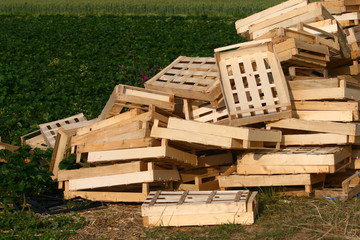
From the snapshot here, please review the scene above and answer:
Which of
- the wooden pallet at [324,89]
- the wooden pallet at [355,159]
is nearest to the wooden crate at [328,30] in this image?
the wooden pallet at [324,89]

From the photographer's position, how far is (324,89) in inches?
227

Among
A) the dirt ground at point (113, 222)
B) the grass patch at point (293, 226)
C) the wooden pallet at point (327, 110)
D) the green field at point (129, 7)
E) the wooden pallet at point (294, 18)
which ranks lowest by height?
the dirt ground at point (113, 222)

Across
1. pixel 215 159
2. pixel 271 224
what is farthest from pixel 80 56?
pixel 271 224

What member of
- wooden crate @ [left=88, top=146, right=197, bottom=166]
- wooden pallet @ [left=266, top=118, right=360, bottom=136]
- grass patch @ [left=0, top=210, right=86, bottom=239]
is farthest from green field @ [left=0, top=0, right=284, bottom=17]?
grass patch @ [left=0, top=210, right=86, bottom=239]

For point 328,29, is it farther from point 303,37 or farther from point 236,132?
point 236,132

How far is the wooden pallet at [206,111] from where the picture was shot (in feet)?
20.3

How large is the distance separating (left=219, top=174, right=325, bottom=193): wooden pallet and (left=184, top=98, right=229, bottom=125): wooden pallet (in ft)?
2.71

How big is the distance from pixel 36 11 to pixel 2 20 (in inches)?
295

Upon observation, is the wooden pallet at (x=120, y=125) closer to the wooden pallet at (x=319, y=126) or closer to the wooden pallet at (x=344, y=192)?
the wooden pallet at (x=319, y=126)

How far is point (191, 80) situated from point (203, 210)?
2.21 m

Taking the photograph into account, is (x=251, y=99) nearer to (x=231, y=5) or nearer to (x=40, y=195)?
(x=40, y=195)

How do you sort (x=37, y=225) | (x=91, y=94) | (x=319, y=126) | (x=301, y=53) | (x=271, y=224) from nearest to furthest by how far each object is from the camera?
(x=271, y=224) → (x=37, y=225) → (x=319, y=126) → (x=301, y=53) → (x=91, y=94)

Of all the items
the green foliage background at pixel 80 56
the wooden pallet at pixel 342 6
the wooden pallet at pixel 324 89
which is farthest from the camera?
the green foliage background at pixel 80 56

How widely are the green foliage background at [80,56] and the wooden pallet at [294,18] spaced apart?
358 centimetres
